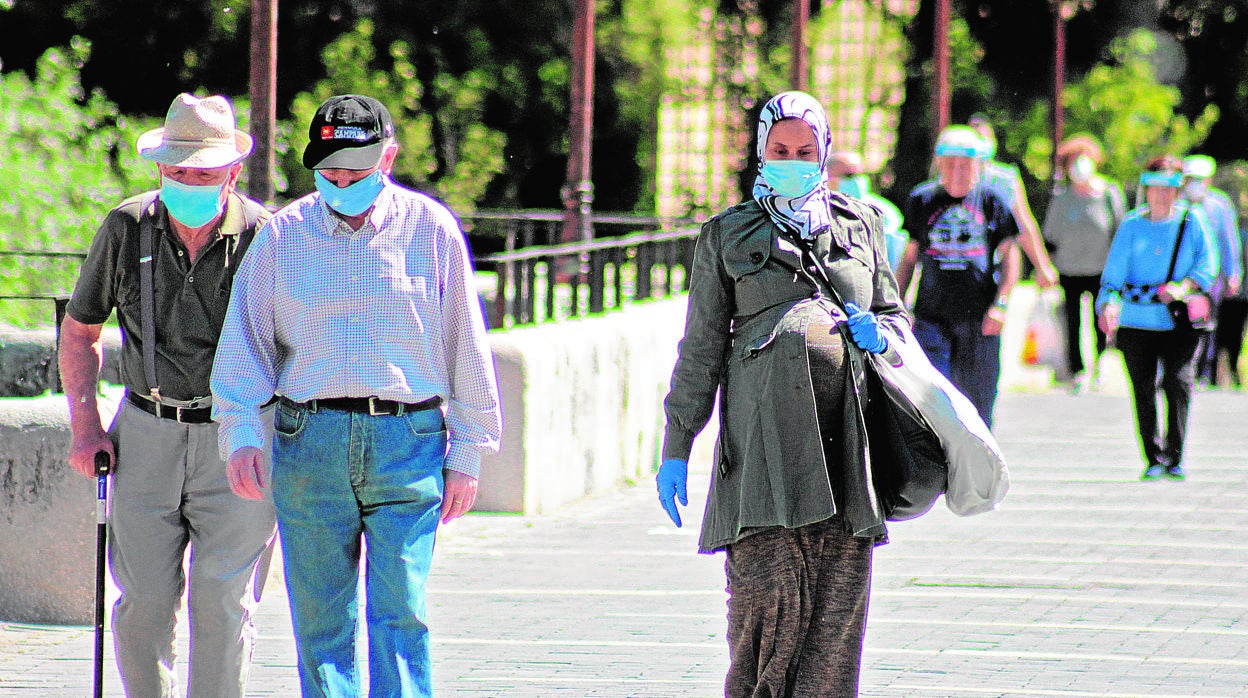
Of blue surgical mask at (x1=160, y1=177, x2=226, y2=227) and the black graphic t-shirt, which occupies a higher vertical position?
blue surgical mask at (x1=160, y1=177, x2=226, y2=227)

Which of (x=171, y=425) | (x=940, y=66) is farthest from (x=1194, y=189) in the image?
(x=940, y=66)

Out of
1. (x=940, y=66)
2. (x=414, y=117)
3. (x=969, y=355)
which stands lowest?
(x=969, y=355)

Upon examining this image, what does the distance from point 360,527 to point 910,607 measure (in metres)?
3.33

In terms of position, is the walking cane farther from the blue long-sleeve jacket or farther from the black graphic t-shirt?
the blue long-sleeve jacket

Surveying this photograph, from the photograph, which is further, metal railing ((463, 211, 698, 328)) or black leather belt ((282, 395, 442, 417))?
metal railing ((463, 211, 698, 328))

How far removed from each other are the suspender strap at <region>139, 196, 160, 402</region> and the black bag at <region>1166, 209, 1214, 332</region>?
23.8 feet

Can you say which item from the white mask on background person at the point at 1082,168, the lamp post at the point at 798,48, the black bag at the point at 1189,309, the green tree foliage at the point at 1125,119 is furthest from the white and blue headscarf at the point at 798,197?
the green tree foliage at the point at 1125,119

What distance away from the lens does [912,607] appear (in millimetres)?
7605

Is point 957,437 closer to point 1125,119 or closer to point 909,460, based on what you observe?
point 909,460

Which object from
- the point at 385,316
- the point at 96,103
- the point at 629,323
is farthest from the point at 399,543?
the point at 96,103

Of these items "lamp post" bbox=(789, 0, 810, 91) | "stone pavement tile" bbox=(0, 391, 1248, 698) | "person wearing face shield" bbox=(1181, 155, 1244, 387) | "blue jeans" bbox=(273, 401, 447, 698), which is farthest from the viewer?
"lamp post" bbox=(789, 0, 810, 91)

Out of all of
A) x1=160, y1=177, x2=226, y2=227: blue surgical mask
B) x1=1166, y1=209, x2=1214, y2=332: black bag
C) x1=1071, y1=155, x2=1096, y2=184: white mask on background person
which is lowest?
x1=1166, y1=209, x2=1214, y2=332: black bag

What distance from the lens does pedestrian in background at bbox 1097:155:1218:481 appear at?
11.0m

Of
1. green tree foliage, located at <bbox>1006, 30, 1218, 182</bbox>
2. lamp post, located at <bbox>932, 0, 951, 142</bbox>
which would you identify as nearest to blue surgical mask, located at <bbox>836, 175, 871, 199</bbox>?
lamp post, located at <bbox>932, 0, 951, 142</bbox>
